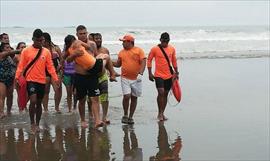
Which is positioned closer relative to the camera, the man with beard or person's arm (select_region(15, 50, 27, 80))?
person's arm (select_region(15, 50, 27, 80))

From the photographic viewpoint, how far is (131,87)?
339 inches

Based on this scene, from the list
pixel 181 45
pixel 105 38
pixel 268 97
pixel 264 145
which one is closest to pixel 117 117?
pixel 264 145

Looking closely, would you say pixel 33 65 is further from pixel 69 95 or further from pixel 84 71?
pixel 69 95

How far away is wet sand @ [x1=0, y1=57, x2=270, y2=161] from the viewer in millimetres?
6340

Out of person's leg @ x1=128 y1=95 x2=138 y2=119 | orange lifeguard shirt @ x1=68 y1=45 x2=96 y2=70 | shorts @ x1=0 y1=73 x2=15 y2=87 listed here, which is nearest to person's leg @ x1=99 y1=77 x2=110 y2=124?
person's leg @ x1=128 y1=95 x2=138 y2=119

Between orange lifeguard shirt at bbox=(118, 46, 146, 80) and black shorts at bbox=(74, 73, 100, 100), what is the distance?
872mm

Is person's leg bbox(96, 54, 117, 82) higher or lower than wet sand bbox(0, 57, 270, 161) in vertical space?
higher

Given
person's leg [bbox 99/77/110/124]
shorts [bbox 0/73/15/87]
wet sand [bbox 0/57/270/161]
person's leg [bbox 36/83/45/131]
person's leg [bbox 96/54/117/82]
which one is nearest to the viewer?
wet sand [bbox 0/57/270/161]

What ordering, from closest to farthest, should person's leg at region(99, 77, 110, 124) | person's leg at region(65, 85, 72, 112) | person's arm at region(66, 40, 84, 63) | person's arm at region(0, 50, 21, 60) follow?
person's arm at region(66, 40, 84, 63) → person's leg at region(99, 77, 110, 124) → person's arm at region(0, 50, 21, 60) → person's leg at region(65, 85, 72, 112)

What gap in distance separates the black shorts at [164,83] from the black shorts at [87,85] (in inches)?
60.0

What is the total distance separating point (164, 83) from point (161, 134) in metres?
1.72

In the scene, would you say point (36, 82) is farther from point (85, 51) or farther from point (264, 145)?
point (264, 145)

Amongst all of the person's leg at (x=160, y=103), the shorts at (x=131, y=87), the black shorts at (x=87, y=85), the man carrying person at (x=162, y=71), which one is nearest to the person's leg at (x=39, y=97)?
the black shorts at (x=87, y=85)

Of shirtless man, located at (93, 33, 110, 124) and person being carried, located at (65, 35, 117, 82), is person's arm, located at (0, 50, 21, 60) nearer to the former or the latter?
person being carried, located at (65, 35, 117, 82)
